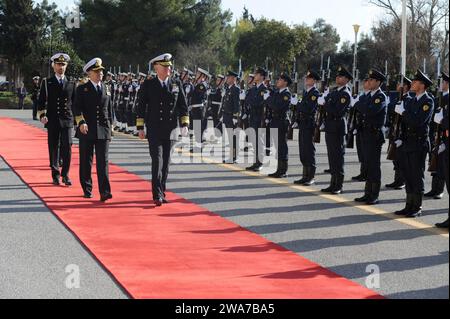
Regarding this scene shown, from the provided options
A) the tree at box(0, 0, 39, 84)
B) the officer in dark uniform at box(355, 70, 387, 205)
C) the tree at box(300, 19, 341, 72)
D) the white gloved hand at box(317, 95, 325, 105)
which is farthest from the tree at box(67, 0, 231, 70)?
the officer in dark uniform at box(355, 70, 387, 205)

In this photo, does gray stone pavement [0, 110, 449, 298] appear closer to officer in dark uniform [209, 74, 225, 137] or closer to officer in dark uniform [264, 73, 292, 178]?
officer in dark uniform [264, 73, 292, 178]

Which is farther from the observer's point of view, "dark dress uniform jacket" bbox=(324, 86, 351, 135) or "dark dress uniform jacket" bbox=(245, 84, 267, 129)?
"dark dress uniform jacket" bbox=(245, 84, 267, 129)

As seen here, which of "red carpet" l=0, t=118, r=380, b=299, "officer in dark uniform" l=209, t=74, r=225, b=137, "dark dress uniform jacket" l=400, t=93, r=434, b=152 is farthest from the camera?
"officer in dark uniform" l=209, t=74, r=225, b=137

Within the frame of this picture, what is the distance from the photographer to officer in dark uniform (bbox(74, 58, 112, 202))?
9977 mm

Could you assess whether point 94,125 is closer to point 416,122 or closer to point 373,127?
point 373,127

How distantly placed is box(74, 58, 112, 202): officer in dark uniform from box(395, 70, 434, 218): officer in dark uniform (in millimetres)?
3801

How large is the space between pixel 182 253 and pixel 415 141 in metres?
3.71

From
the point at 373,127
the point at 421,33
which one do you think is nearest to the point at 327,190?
the point at 373,127

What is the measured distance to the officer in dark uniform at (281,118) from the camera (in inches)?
500

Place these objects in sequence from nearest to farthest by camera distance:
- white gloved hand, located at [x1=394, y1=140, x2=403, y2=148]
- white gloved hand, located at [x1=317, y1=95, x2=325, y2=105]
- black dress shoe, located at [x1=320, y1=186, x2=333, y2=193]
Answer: white gloved hand, located at [x1=394, y1=140, x2=403, y2=148] < black dress shoe, located at [x1=320, y1=186, x2=333, y2=193] < white gloved hand, located at [x1=317, y1=95, x2=325, y2=105]

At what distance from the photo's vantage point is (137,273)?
244 inches

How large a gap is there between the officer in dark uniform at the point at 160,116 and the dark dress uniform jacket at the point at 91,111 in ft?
1.96

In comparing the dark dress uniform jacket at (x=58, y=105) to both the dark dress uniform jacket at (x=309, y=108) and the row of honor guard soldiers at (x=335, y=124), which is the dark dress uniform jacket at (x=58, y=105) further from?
the dark dress uniform jacket at (x=309, y=108)
